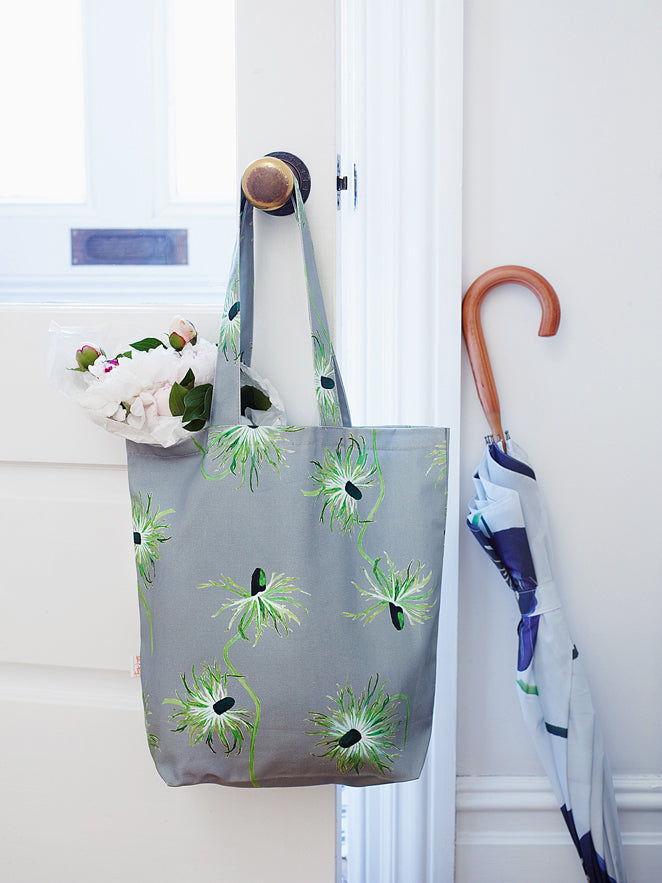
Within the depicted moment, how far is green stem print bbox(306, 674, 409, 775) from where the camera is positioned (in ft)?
1.81

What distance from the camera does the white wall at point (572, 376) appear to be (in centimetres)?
80

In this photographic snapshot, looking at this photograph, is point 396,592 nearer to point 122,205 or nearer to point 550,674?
point 550,674

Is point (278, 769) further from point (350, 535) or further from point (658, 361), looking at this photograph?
point (658, 361)

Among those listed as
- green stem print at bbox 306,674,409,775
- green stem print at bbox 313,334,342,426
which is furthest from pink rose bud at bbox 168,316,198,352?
green stem print at bbox 306,674,409,775

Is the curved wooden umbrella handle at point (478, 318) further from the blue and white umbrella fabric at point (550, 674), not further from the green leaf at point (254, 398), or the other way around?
the green leaf at point (254, 398)

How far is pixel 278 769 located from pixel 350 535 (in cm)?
22

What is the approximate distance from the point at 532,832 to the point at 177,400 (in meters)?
0.82

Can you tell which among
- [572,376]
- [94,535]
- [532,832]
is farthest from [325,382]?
[532,832]

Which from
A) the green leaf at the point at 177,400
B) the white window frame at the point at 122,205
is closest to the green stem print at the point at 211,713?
the green leaf at the point at 177,400

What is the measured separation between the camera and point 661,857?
2.89 feet

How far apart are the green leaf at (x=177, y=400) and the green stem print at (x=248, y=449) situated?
→ 34mm

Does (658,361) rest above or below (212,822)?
above

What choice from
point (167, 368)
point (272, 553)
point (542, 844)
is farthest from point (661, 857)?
point (167, 368)

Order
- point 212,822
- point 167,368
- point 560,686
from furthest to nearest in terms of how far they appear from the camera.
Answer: point 560,686
point 212,822
point 167,368
